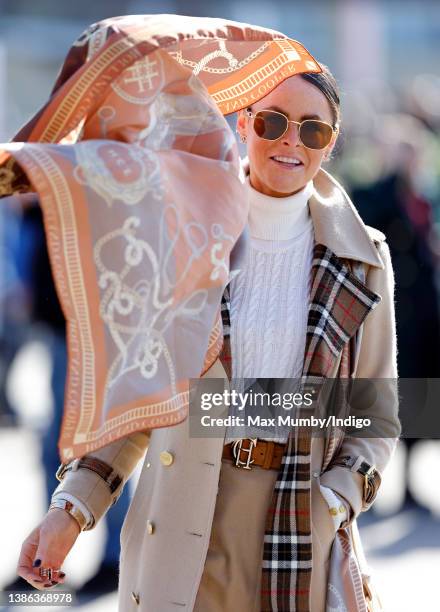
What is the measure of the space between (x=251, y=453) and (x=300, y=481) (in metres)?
0.14

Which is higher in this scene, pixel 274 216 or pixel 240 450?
pixel 274 216

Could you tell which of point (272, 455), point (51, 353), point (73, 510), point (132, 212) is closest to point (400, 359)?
point (51, 353)

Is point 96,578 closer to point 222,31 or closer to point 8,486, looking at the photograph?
point 8,486

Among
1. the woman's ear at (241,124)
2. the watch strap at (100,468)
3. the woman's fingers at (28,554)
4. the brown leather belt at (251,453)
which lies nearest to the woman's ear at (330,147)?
the woman's ear at (241,124)

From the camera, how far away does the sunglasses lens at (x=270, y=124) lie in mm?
3344

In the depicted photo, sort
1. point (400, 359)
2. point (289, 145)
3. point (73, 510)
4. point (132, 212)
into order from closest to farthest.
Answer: point (132, 212), point (73, 510), point (289, 145), point (400, 359)

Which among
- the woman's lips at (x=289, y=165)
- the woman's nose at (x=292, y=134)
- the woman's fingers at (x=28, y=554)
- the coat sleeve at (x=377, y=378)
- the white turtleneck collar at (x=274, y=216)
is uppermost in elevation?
the woman's nose at (x=292, y=134)

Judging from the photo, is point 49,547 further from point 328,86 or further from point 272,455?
point 328,86

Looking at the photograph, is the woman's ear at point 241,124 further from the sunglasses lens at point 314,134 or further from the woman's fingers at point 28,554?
the woman's fingers at point 28,554

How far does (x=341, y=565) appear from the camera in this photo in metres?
3.24

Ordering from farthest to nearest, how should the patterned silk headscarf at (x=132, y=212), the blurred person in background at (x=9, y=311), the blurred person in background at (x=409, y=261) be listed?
the blurred person in background at (x=9, y=311), the blurred person in background at (x=409, y=261), the patterned silk headscarf at (x=132, y=212)

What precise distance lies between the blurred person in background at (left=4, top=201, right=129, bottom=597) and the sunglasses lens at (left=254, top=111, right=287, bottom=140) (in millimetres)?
2997

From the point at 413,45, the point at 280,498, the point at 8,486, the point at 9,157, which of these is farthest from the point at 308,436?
the point at 413,45

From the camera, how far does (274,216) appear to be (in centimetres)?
340
